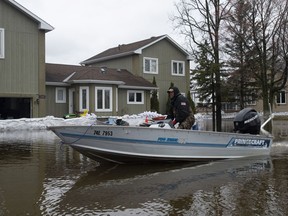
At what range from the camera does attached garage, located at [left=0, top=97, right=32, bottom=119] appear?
83.9 feet

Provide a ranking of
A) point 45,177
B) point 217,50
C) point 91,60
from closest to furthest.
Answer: point 45,177, point 217,50, point 91,60

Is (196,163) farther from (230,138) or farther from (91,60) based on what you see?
(91,60)

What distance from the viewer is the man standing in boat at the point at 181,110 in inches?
384

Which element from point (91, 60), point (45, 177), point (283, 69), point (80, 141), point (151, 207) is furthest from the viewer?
point (91, 60)

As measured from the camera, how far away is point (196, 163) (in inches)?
385

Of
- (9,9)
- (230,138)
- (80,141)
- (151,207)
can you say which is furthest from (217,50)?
(151,207)

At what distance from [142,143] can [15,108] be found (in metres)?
19.8

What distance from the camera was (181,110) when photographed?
32.0 ft

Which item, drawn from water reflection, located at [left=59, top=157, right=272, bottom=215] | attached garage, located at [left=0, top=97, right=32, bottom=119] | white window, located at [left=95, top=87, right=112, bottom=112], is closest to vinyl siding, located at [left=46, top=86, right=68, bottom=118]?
attached garage, located at [left=0, top=97, right=32, bottom=119]

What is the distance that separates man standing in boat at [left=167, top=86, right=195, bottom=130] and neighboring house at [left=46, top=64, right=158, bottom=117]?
16.7 meters

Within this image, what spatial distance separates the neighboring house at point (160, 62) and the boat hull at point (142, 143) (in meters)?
23.0

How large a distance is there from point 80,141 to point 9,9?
16861 millimetres

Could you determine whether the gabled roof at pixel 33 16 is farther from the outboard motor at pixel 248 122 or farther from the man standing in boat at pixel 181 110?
the outboard motor at pixel 248 122

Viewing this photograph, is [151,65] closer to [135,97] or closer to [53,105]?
[135,97]
